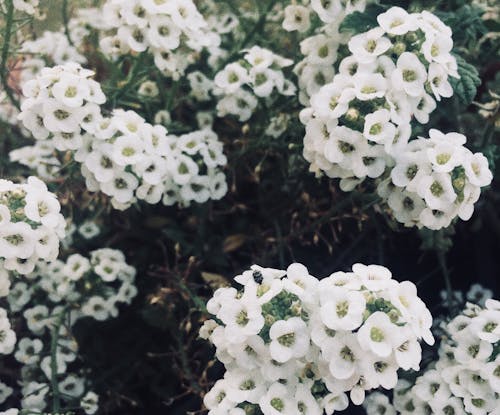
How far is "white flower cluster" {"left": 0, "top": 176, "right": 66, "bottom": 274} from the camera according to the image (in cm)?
139

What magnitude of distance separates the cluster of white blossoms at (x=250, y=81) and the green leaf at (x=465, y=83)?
425 mm

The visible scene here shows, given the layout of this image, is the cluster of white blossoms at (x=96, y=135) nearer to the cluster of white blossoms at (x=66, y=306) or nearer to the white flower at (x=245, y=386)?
the cluster of white blossoms at (x=66, y=306)

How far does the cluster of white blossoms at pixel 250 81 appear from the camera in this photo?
185 cm

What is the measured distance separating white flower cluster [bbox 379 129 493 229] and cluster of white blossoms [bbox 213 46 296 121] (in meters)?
0.48

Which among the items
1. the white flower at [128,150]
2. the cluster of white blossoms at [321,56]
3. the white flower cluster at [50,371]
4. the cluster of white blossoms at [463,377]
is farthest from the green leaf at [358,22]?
the white flower cluster at [50,371]

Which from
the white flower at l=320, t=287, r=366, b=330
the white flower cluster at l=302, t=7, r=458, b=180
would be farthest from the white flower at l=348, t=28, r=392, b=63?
the white flower at l=320, t=287, r=366, b=330

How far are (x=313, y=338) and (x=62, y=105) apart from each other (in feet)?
2.45

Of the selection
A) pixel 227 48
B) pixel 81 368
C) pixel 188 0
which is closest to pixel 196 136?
pixel 188 0

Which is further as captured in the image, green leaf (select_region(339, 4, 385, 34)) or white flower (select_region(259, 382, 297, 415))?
green leaf (select_region(339, 4, 385, 34))

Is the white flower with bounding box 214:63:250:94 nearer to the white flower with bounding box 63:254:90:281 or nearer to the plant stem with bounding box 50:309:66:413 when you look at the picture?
the white flower with bounding box 63:254:90:281

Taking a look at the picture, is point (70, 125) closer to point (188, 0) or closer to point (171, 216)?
point (188, 0)

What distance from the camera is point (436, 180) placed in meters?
1.45

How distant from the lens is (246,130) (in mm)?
2006

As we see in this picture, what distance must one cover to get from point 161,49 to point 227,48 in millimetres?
572
